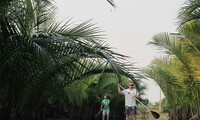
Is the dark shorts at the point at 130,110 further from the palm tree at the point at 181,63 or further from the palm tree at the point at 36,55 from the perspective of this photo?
the palm tree at the point at 36,55

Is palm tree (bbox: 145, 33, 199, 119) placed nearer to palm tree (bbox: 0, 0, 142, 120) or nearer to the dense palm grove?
the dense palm grove

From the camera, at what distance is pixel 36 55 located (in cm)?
586

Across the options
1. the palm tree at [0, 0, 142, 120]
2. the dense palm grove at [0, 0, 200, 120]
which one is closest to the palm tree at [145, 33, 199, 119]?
the dense palm grove at [0, 0, 200, 120]

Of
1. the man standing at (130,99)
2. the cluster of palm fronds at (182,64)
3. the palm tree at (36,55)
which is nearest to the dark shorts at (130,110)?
the man standing at (130,99)

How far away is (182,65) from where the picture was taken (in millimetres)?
11883

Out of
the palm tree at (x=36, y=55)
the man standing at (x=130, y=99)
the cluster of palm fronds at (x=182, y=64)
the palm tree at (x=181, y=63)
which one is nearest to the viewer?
the palm tree at (x=36, y=55)

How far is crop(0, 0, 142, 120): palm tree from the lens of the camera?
5.42 meters

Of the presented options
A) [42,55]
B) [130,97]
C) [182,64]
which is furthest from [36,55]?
[182,64]

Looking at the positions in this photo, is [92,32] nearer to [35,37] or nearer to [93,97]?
[35,37]

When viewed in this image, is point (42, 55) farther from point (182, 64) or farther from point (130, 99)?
point (182, 64)

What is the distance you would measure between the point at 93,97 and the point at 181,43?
7975mm

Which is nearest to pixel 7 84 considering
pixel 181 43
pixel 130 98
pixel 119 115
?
pixel 130 98

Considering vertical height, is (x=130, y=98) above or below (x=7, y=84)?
below

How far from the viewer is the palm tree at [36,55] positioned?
213 inches
